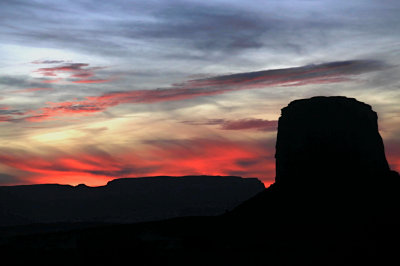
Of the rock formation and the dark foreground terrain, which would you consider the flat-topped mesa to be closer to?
the rock formation

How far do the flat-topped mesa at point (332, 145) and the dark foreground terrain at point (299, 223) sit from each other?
0.44 ft

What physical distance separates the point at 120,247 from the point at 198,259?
34.3 feet

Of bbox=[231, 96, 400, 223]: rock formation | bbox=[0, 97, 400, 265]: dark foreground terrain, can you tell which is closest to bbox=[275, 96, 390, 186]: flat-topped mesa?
bbox=[231, 96, 400, 223]: rock formation

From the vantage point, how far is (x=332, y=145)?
256 ft

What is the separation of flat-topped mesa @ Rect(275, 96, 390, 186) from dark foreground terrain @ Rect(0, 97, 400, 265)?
133mm

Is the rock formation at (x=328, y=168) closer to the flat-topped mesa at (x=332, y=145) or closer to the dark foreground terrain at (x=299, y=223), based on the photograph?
the flat-topped mesa at (x=332, y=145)

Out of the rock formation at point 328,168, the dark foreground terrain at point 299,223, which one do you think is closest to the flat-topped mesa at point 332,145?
the rock formation at point 328,168

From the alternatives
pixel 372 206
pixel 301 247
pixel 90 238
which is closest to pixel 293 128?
pixel 372 206

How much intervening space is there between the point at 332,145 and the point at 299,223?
14.7 meters

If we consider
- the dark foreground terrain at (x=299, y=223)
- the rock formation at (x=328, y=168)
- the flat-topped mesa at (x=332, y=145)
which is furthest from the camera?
the flat-topped mesa at (x=332, y=145)

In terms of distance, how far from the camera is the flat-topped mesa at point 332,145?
7612 centimetres

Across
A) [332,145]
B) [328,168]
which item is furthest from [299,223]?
[332,145]

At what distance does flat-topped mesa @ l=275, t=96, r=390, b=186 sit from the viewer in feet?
250

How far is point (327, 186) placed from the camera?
243 feet
